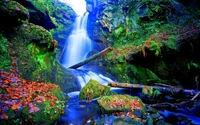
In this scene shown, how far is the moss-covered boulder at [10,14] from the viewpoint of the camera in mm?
5537

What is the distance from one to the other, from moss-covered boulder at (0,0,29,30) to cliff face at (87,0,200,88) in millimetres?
7443

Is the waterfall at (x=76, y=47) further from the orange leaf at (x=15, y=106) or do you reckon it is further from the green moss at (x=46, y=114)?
the orange leaf at (x=15, y=106)

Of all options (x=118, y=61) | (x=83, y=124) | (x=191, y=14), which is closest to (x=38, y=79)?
(x=83, y=124)

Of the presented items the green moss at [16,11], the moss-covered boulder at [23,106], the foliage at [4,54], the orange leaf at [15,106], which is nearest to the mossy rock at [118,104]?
the moss-covered boulder at [23,106]

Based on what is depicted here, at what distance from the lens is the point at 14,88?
13.3 ft

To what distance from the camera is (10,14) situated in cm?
569

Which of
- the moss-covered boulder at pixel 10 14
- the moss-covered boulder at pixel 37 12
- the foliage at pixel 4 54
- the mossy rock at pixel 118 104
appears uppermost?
the moss-covered boulder at pixel 37 12

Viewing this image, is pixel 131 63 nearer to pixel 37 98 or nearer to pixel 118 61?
pixel 118 61

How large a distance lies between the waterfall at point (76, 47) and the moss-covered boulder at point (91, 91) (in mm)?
8132

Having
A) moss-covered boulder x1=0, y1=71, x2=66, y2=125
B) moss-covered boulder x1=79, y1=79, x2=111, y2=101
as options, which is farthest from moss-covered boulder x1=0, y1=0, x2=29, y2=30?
moss-covered boulder x1=79, y1=79, x2=111, y2=101

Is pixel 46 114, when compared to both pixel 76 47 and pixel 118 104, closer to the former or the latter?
pixel 118 104

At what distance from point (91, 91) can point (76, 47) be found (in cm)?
1125

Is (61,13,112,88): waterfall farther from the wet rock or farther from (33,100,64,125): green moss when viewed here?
(33,100,64,125): green moss

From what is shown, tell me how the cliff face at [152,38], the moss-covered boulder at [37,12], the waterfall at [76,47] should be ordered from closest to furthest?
the moss-covered boulder at [37,12] < the cliff face at [152,38] < the waterfall at [76,47]
